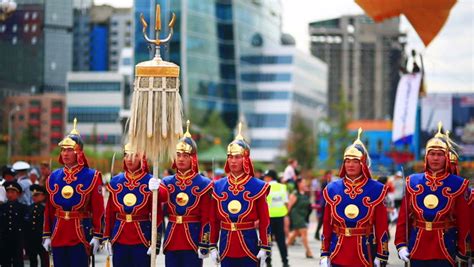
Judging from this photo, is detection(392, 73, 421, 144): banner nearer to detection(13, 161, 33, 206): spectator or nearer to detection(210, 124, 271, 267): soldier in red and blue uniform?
detection(13, 161, 33, 206): spectator

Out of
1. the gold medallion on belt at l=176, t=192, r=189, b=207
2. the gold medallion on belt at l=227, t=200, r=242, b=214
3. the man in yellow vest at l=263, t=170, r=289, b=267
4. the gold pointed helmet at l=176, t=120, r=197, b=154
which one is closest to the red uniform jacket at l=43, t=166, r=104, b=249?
the gold medallion on belt at l=176, t=192, r=189, b=207

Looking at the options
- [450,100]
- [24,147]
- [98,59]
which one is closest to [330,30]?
[98,59]

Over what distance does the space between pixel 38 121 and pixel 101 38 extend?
3910cm

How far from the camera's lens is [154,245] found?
12.6m

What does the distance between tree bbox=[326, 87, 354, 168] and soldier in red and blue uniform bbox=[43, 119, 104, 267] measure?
2570 inches

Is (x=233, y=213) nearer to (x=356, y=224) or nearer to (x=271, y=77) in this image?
(x=356, y=224)

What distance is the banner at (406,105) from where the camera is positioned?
80.5 ft

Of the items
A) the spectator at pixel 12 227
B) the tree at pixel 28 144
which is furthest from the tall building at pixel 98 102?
the spectator at pixel 12 227

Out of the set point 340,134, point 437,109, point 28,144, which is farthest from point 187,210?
point 340,134

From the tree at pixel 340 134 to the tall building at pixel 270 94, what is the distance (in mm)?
31658

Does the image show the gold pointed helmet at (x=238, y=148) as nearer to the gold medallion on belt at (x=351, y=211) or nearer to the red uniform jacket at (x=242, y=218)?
the red uniform jacket at (x=242, y=218)

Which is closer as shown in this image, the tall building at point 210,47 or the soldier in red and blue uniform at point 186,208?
the soldier in red and blue uniform at point 186,208

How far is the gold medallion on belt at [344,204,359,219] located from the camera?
11945 millimetres

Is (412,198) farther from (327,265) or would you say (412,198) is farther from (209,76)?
(209,76)
